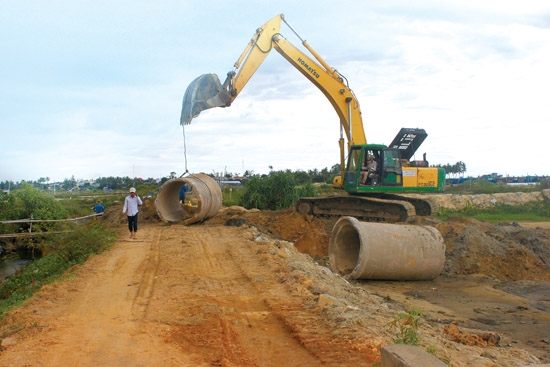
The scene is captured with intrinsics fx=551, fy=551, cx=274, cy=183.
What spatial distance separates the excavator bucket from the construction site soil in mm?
3761

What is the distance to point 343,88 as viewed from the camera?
18766 mm

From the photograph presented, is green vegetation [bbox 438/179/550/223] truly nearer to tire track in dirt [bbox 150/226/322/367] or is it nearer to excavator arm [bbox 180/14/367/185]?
excavator arm [bbox 180/14/367/185]

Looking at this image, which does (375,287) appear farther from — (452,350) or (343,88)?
(343,88)

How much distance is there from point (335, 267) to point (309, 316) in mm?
7095

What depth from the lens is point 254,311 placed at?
6.61 metres

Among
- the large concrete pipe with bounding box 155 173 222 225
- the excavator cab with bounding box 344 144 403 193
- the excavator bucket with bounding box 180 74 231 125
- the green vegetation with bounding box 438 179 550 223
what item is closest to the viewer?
the excavator bucket with bounding box 180 74 231 125

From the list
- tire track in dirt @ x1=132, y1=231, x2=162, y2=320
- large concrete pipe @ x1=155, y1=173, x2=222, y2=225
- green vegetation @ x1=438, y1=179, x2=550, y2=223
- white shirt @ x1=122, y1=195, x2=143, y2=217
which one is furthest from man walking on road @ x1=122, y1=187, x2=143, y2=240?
green vegetation @ x1=438, y1=179, x2=550, y2=223

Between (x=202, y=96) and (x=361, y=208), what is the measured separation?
654 centimetres

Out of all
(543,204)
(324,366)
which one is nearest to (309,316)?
(324,366)

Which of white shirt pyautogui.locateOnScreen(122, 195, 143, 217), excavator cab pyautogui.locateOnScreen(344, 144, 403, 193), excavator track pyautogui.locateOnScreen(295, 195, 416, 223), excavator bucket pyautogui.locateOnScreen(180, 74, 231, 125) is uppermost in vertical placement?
excavator bucket pyautogui.locateOnScreen(180, 74, 231, 125)

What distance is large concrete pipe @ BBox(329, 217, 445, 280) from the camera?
11953mm

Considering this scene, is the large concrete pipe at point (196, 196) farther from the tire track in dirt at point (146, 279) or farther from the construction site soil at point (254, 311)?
the tire track in dirt at point (146, 279)

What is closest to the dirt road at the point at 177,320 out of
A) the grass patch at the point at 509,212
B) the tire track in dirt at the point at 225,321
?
the tire track in dirt at the point at 225,321

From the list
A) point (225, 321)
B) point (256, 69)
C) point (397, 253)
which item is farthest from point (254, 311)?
point (256, 69)
